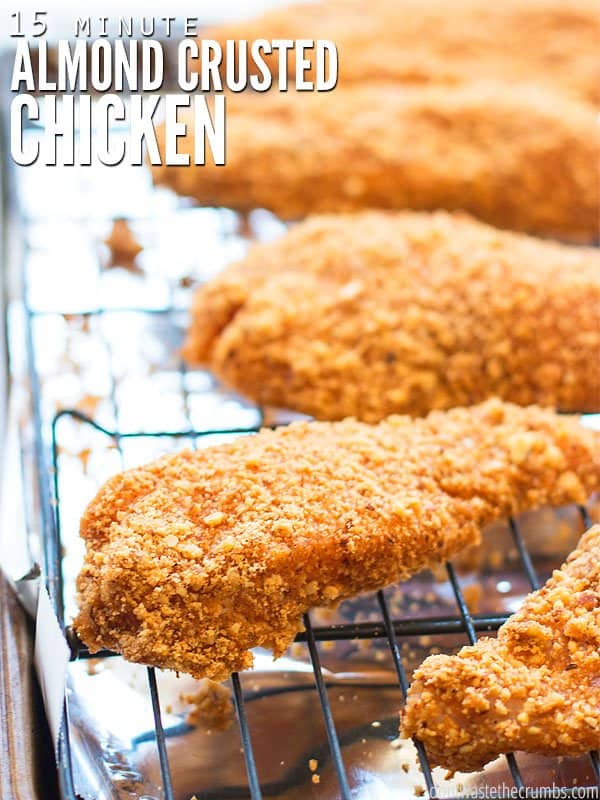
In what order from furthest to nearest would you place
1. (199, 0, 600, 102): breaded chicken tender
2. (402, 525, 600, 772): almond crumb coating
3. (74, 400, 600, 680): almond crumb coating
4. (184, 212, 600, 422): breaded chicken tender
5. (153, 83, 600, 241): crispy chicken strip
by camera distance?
(199, 0, 600, 102): breaded chicken tender < (153, 83, 600, 241): crispy chicken strip < (184, 212, 600, 422): breaded chicken tender < (74, 400, 600, 680): almond crumb coating < (402, 525, 600, 772): almond crumb coating

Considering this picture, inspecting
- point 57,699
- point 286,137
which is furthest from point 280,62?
point 57,699

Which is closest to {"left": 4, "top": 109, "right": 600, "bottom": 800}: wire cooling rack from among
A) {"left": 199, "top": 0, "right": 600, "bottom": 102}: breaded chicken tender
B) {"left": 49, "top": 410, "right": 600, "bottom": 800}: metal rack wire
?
{"left": 49, "top": 410, "right": 600, "bottom": 800}: metal rack wire

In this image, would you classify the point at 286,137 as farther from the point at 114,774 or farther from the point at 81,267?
the point at 114,774

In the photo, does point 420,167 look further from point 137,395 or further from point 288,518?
point 288,518

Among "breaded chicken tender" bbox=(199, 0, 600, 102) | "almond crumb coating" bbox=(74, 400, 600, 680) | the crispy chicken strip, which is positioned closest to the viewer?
"almond crumb coating" bbox=(74, 400, 600, 680)

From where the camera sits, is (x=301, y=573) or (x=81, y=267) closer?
(x=301, y=573)

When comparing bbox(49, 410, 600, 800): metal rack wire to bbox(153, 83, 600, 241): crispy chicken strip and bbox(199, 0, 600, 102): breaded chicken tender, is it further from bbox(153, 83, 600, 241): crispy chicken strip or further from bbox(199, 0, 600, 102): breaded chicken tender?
bbox(199, 0, 600, 102): breaded chicken tender

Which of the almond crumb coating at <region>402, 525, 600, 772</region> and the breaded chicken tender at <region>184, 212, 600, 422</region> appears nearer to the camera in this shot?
the almond crumb coating at <region>402, 525, 600, 772</region>
